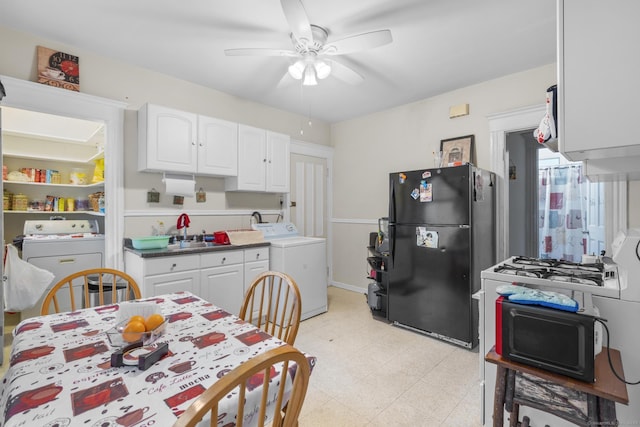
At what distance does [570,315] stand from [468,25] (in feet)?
6.72

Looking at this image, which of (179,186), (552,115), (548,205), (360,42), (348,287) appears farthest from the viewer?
(348,287)

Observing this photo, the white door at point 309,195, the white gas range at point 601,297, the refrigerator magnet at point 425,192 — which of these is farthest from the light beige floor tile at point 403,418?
the white door at point 309,195

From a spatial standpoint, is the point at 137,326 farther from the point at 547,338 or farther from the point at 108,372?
the point at 547,338

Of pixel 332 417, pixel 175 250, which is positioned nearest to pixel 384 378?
pixel 332 417

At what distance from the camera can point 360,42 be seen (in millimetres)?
1987

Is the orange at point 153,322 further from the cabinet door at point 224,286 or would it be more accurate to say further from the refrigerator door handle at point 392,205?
the refrigerator door handle at point 392,205

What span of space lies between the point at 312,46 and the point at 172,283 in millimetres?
2208

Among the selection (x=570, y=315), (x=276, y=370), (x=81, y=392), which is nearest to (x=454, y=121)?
(x=570, y=315)

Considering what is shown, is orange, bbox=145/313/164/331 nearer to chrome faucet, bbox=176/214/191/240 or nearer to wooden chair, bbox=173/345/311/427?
wooden chair, bbox=173/345/311/427

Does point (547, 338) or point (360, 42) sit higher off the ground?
point (360, 42)

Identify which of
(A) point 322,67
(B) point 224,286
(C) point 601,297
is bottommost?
(B) point 224,286

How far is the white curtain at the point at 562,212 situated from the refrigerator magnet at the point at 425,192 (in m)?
2.26

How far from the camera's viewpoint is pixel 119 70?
2.75 meters

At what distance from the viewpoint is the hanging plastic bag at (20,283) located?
2443 millimetres
